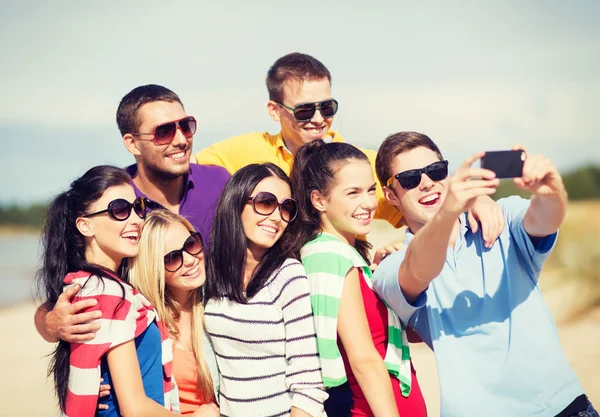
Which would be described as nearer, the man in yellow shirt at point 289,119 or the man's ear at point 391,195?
the man's ear at point 391,195

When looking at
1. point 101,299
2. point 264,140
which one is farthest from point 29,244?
point 101,299

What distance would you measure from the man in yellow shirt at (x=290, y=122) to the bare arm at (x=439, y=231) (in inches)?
68.8

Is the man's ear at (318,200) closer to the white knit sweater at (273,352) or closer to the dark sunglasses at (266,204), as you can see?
the dark sunglasses at (266,204)

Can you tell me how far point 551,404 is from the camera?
3289mm

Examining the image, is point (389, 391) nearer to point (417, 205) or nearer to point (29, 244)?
point (417, 205)

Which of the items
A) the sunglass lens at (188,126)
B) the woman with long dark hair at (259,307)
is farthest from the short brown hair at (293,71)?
the woman with long dark hair at (259,307)

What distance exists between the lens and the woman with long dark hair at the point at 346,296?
11.5 feet

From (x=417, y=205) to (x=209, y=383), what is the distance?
151 cm

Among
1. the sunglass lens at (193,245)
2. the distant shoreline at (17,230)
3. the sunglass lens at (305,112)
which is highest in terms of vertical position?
the sunglass lens at (305,112)

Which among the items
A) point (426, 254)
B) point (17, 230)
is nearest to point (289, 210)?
point (426, 254)

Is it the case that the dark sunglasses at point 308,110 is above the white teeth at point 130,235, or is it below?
above

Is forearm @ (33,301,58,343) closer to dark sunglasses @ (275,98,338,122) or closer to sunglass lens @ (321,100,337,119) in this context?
dark sunglasses @ (275,98,338,122)

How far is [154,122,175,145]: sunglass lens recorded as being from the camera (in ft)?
16.5

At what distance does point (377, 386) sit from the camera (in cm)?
344
